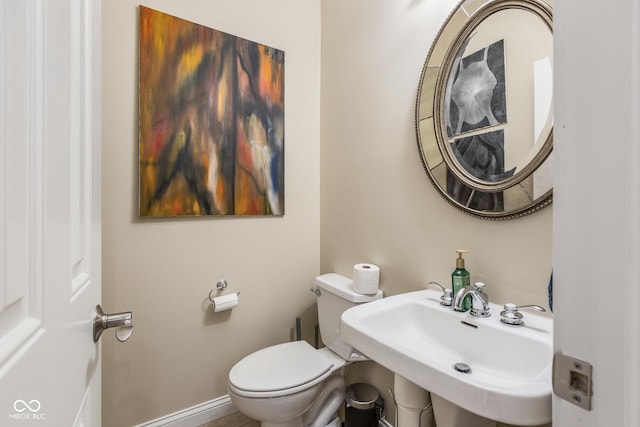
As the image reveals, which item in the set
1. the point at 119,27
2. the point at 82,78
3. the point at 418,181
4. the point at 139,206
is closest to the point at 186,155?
the point at 139,206

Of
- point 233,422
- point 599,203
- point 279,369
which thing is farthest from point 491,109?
point 233,422

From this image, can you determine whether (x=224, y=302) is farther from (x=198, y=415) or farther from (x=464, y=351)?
(x=464, y=351)

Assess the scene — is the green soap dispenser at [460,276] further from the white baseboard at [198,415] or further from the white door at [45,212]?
the white baseboard at [198,415]

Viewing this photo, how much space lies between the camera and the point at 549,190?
2.73 ft

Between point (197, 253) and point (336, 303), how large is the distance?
77cm

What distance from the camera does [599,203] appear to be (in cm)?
34

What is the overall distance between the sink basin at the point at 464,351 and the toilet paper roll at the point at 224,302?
0.81 meters

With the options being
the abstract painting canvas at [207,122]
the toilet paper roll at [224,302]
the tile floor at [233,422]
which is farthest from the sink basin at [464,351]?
the tile floor at [233,422]

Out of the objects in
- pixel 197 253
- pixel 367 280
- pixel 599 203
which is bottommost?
pixel 367 280

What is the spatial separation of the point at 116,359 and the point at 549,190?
5.98ft

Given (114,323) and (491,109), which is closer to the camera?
(114,323)

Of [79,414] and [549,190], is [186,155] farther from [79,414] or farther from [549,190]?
[549,190]

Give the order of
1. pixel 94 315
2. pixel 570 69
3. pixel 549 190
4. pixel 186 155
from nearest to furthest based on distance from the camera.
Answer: pixel 570 69 → pixel 94 315 → pixel 549 190 → pixel 186 155

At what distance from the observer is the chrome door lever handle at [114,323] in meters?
0.60
